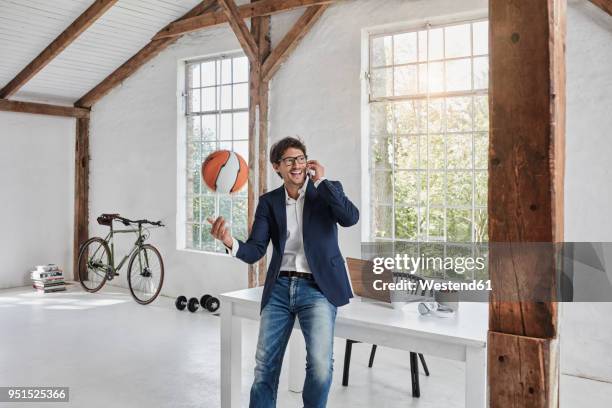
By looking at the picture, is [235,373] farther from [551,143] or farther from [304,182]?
[551,143]

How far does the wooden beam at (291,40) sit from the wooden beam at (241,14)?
108 mm

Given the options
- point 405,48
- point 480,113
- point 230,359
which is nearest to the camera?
point 230,359

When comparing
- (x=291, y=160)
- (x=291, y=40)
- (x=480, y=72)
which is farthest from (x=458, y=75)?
(x=291, y=160)

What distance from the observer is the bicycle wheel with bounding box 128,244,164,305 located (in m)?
7.00

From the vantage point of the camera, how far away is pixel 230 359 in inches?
135

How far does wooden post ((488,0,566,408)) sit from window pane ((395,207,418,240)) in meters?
3.47

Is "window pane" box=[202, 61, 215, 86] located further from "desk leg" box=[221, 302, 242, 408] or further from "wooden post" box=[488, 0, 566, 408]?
"wooden post" box=[488, 0, 566, 408]

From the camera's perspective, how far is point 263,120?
243 inches

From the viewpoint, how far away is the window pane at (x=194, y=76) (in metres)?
7.30

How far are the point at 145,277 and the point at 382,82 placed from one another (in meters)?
3.80

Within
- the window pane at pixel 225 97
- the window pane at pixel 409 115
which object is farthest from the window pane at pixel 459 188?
the window pane at pixel 225 97

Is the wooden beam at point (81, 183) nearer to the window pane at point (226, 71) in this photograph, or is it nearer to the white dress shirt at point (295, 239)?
the window pane at point (226, 71)

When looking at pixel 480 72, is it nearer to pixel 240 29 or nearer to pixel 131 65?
pixel 240 29

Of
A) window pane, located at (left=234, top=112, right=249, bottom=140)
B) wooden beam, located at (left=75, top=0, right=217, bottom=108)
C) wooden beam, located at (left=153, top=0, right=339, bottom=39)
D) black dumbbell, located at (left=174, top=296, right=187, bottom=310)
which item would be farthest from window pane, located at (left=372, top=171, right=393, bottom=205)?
wooden beam, located at (left=75, top=0, right=217, bottom=108)
